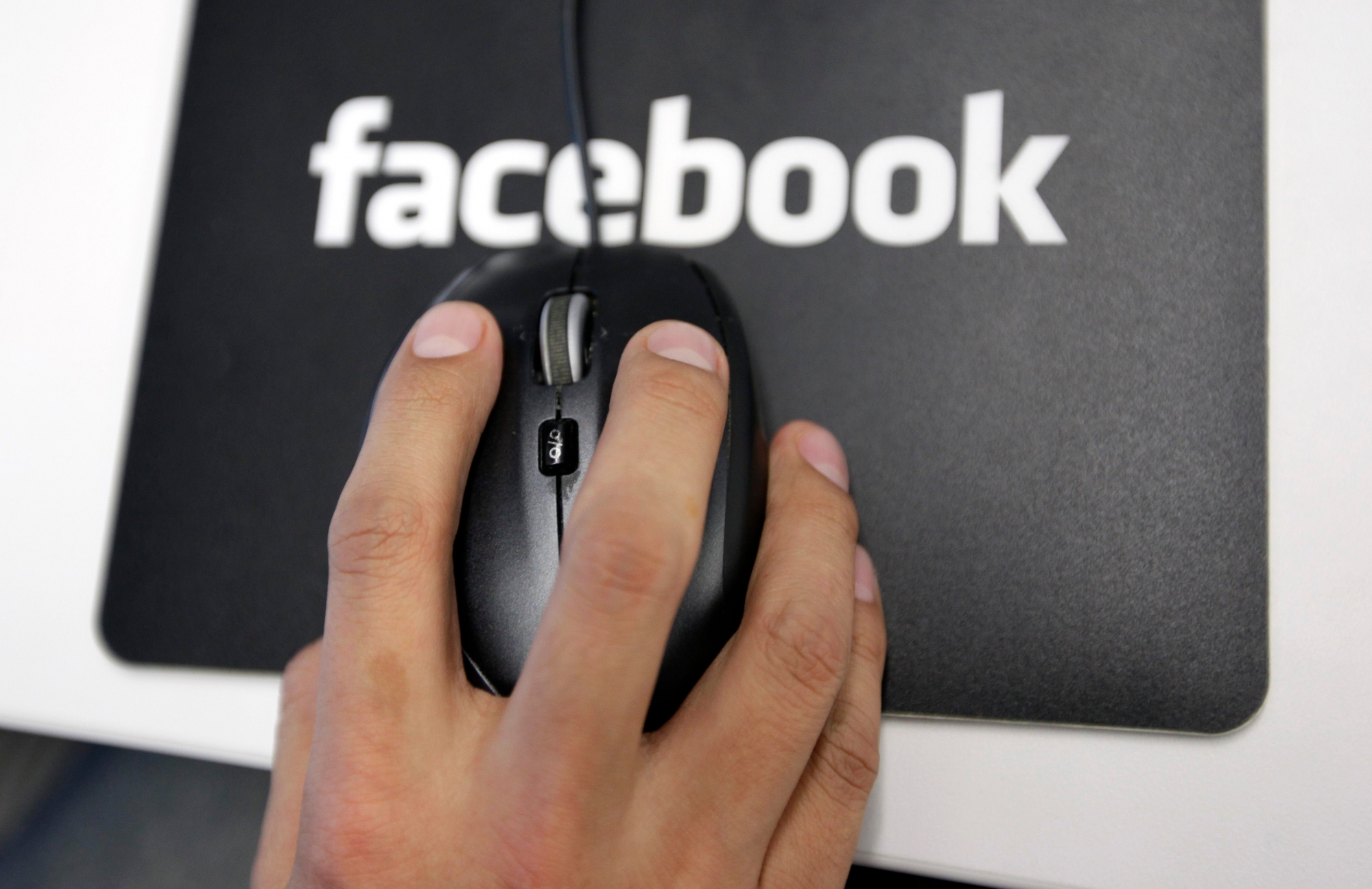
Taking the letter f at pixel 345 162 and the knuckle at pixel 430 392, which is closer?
the knuckle at pixel 430 392

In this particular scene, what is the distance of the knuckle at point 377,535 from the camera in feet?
1.17

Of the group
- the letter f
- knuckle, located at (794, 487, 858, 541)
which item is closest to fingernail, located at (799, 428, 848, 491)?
knuckle, located at (794, 487, 858, 541)

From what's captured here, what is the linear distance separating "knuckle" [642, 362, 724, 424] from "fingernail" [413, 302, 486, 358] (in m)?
0.10

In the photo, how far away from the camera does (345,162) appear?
0.57m

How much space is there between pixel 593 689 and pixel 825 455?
19 cm

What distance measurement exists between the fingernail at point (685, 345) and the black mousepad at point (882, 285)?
0.29ft

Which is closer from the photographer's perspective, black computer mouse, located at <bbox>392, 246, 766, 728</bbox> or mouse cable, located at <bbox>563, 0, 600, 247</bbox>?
black computer mouse, located at <bbox>392, 246, 766, 728</bbox>

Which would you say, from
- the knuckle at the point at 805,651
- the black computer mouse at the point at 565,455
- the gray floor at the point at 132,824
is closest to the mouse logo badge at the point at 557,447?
the black computer mouse at the point at 565,455

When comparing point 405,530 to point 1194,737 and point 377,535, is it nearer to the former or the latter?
point 377,535

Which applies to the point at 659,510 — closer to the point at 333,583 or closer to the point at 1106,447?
the point at 333,583

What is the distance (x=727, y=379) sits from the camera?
41 cm

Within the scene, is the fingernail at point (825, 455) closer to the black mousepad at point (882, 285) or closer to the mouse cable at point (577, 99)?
the black mousepad at point (882, 285)

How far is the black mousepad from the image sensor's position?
1.45 feet

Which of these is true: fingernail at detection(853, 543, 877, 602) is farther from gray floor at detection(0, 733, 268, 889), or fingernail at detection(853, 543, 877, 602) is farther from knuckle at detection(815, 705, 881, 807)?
gray floor at detection(0, 733, 268, 889)
